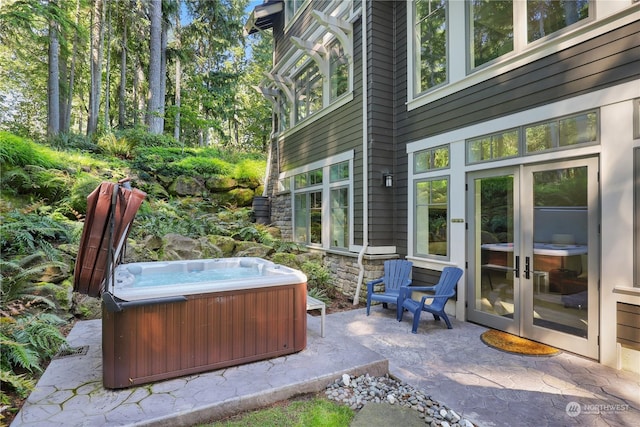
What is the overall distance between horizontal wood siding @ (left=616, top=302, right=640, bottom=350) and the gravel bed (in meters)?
2.04

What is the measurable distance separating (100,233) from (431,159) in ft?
15.4

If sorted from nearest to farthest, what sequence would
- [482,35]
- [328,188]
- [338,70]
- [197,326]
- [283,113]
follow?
1. [197,326]
2. [482,35]
3. [338,70]
4. [328,188]
5. [283,113]

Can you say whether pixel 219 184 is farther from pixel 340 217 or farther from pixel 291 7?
pixel 291 7

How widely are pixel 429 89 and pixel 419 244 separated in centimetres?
262

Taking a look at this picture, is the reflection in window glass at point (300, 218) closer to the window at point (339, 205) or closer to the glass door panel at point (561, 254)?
the window at point (339, 205)

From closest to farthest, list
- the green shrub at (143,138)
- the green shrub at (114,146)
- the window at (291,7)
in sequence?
the window at (291,7), the green shrub at (114,146), the green shrub at (143,138)

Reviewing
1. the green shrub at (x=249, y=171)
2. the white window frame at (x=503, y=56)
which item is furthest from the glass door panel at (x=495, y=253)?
the green shrub at (x=249, y=171)

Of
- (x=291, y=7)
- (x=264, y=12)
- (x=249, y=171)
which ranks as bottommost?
(x=249, y=171)

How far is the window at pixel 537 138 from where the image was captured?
3.59m

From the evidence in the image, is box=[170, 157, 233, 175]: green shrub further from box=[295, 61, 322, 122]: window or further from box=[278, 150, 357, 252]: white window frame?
box=[295, 61, 322, 122]: window

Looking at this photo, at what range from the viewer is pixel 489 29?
183 inches

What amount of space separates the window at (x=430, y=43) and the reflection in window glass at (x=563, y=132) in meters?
1.80

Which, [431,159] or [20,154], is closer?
[431,159]

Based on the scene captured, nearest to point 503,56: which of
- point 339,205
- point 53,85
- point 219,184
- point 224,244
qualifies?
point 339,205
